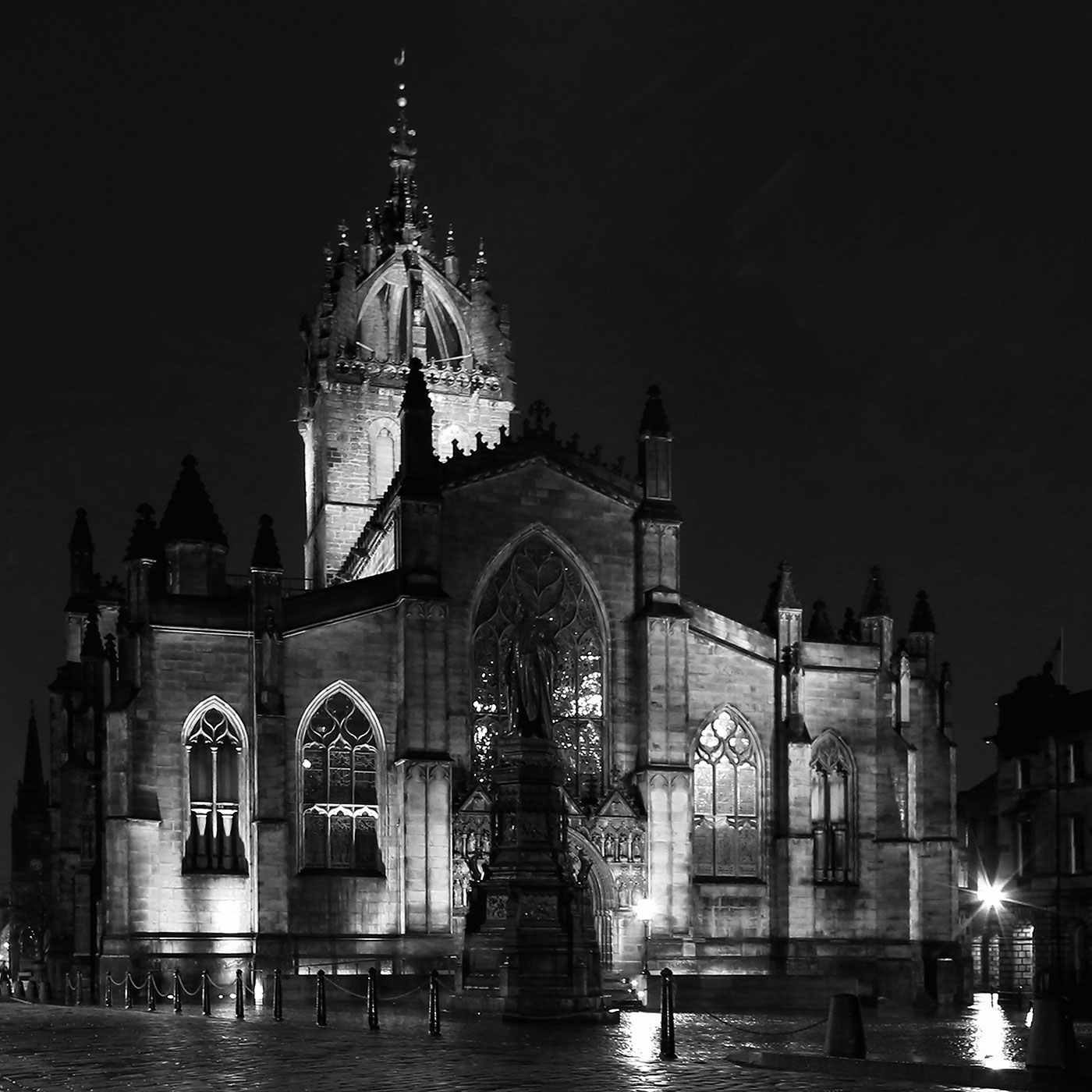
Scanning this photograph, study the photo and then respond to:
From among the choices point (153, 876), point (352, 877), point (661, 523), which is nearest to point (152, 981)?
point (153, 876)

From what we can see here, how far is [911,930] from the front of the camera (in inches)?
2169

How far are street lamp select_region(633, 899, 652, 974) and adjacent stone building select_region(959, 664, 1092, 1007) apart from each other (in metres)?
19.4

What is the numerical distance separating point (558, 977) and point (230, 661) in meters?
18.4

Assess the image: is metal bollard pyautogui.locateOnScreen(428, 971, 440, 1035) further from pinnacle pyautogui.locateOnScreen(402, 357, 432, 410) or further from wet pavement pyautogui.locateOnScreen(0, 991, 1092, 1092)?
pinnacle pyautogui.locateOnScreen(402, 357, 432, 410)

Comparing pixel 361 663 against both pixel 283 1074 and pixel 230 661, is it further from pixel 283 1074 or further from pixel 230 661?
pixel 283 1074

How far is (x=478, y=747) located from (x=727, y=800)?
781 centimetres

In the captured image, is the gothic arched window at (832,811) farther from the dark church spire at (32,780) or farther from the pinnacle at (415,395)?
the dark church spire at (32,780)

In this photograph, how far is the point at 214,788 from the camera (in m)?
49.4

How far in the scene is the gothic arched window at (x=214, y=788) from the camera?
161ft

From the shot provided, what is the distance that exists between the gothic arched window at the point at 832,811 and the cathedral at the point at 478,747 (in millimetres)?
84

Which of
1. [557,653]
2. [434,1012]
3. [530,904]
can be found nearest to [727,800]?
[557,653]

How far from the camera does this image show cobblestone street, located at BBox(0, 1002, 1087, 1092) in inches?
834

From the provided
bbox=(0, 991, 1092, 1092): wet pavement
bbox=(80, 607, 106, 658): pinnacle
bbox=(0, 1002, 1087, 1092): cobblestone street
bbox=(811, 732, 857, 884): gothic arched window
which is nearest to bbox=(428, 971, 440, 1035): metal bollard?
bbox=(0, 1002, 1087, 1092): cobblestone street

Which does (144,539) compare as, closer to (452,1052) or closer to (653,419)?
(653,419)
